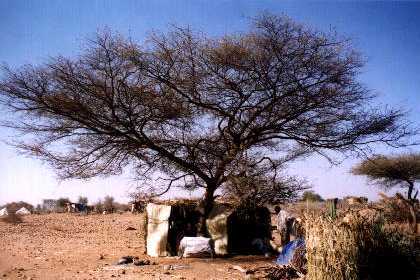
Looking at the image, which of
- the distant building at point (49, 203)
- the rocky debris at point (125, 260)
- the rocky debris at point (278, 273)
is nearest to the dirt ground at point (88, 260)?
the rocky debris at point (125, 260)

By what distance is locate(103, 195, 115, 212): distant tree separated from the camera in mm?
41425

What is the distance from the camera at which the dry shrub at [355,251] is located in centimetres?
817

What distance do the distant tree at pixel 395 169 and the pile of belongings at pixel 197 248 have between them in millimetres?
17233

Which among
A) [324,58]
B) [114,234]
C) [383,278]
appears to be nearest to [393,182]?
[114,234]

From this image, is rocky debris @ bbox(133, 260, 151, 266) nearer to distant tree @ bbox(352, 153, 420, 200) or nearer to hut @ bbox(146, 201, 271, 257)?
hut @ bbox(146, 201, 271, 257)

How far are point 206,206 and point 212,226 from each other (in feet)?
2.29

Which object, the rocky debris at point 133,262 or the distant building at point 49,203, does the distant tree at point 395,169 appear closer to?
the rocky debris at point 133,262

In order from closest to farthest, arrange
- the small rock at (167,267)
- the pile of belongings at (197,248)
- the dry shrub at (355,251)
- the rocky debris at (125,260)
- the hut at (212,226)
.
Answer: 1. the dry shrub at (355,251)
2. the small rock at (167,267)
3. the rocky debris at (125,260)
4. the pile of belongings at (197,248)
5. the hut at (212,226)

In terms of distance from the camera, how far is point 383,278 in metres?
8.77

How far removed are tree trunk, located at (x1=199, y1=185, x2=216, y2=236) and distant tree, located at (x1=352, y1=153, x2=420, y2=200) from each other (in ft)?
51.7

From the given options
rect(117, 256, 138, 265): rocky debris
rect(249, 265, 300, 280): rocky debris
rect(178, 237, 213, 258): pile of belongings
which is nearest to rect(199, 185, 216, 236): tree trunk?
rect(178, 237, 213, 258): pile of belongings

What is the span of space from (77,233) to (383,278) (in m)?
16.8

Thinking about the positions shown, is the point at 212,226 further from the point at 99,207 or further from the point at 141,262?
the point at 99,207

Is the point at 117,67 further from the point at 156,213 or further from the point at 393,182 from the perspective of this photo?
the point at 393,182
